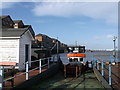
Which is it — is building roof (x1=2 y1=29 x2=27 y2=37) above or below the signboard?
above

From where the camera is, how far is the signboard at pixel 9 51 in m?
10.8

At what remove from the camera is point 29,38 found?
13117mm

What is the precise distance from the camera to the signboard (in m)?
10.8

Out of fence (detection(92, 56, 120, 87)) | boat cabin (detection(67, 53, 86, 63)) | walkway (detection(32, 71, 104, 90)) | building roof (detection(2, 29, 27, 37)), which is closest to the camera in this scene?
fence (detection(92, 56, 120, 87))

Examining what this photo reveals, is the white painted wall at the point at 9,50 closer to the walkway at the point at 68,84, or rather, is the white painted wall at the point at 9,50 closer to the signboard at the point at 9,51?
the signboard at the point at 9,51

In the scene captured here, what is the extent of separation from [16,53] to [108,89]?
7.24 meters

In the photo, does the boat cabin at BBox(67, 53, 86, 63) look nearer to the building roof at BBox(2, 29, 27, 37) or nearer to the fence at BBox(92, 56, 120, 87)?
the fence at BBox(92, 56, 120, 87)

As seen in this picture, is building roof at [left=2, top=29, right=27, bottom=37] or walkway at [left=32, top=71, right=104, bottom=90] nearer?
walkway at [left=32, top=71, right=104, bottom=90]

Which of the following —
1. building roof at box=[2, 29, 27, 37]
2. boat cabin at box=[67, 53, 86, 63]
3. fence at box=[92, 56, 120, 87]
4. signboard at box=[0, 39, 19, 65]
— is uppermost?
building roof at box=[2, 29, 27, 37]

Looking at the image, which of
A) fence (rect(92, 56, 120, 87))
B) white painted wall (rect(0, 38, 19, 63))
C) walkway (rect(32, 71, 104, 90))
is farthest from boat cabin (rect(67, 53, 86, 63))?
white painted wall (rect(0, 38, 19, 63))

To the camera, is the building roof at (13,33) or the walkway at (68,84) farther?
the building roof at (13,33)

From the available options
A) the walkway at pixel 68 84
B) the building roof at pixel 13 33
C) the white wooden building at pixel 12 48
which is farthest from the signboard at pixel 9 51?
the walkway at pixel 68 84

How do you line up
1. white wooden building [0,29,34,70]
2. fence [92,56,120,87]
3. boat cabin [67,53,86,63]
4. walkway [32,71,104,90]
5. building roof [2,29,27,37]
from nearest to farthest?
fence [92,56,120,87]
walkway [32,71,104,90]
white wooden building [0,29,34,70]
building roof [2,29,27,37]
boat cabin [67,53,86,63]

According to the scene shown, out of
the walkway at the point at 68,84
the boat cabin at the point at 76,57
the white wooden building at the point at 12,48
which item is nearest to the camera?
the walkway at the point at 68,84
